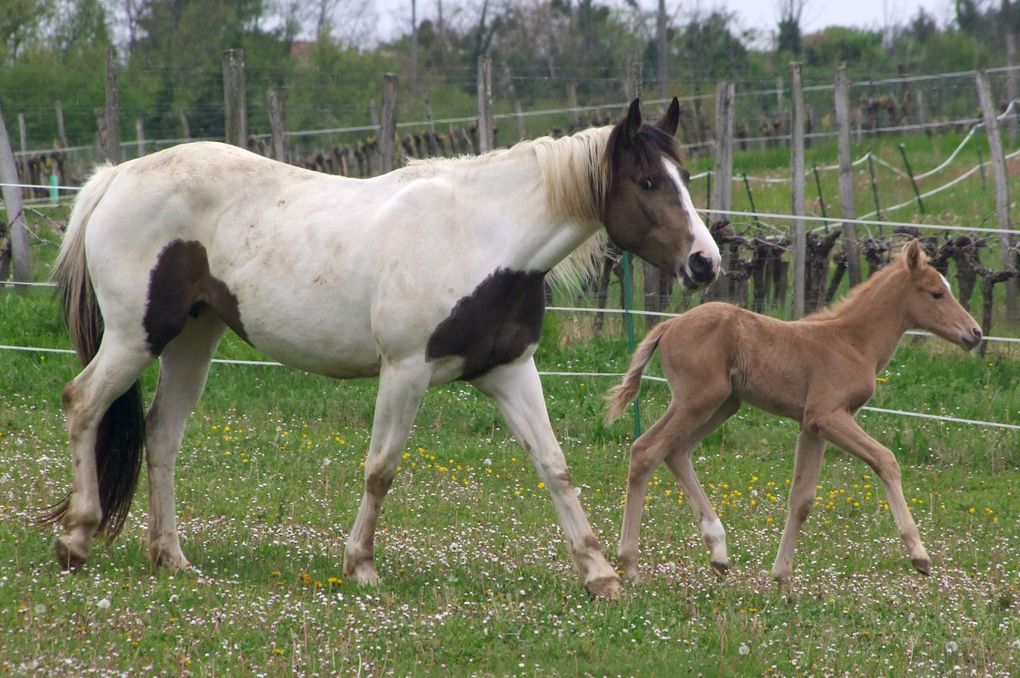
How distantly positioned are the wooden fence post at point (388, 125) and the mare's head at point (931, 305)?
22.6ft

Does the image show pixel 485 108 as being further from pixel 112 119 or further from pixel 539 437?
pixel 539 437

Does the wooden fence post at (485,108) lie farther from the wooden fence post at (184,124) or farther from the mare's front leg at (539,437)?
the wooden fence post at (184,124)

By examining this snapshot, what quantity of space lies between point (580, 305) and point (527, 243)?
21.8 feet

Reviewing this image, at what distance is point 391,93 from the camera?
1300 centimetres

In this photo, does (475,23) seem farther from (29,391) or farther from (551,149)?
(551,149)

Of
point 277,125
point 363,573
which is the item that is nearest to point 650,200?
point 363,573

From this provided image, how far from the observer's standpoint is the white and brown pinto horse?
19.2 ft

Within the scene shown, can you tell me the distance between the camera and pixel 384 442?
6.10 metres

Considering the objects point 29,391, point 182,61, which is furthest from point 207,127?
point 29,391

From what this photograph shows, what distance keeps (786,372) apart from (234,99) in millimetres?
7105

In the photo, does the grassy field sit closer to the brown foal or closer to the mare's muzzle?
the brown foal

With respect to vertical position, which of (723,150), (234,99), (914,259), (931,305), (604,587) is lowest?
(604,587)

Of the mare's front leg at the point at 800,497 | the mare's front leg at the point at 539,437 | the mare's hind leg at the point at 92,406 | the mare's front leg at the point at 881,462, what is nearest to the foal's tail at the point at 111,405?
the mare's hind leg at the point at 92,406

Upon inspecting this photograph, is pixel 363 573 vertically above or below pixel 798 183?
below
